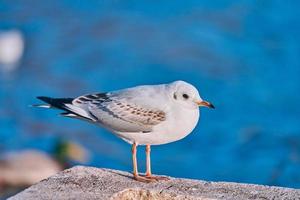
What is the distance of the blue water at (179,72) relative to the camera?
46.0 feet

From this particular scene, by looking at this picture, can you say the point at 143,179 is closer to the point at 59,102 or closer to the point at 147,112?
the point at 147,112

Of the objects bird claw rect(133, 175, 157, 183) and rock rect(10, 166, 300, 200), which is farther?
bird claw rect(133, 175, 157, 183)

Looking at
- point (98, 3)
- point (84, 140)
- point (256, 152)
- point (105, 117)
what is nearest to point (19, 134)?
point (84, 140)

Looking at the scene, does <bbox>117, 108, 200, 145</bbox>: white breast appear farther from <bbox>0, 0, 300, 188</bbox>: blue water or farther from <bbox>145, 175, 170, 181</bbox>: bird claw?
<bbox>0, 0, 300, 188</bbox>: blue water

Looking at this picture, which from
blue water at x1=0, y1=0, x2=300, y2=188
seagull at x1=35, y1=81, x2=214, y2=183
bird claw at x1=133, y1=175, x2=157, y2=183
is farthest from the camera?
blue water at x1=0, y1=0, x2=300, y2=188

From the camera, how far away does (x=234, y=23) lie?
1977 centimetres

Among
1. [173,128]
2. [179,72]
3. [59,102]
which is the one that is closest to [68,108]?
[59,102]

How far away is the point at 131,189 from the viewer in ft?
15.1

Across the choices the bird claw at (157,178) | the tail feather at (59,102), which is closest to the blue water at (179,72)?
the tail feather at (59,102)

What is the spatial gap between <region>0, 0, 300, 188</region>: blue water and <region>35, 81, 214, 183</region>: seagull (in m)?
7.22

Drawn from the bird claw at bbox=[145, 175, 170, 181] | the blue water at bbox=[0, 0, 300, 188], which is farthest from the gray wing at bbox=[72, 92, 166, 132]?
the blue water at bbox=[0, 0, 300, 188]

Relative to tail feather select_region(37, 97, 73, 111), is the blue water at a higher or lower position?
higher

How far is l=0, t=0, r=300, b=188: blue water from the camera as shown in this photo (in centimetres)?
1403

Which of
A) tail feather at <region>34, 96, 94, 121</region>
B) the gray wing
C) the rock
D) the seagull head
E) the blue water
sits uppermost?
the blue water
